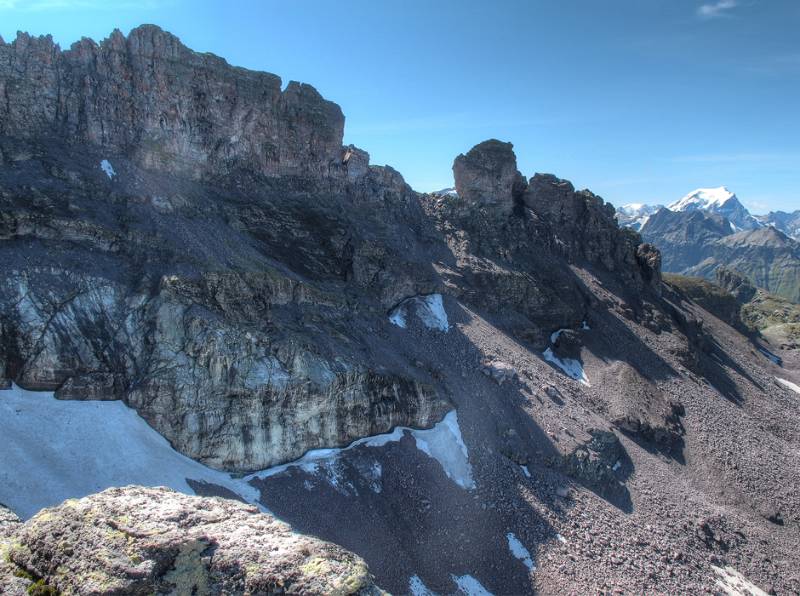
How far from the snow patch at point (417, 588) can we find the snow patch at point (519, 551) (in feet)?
24.4

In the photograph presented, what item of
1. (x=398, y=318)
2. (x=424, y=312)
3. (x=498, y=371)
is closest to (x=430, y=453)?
(x=498, y=371)

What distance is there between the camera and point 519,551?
121 feet

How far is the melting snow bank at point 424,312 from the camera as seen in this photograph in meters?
57.2

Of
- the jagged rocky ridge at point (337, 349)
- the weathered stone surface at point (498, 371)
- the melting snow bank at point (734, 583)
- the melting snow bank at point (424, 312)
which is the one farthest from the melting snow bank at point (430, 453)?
the melting snow bank at point (734, 583)

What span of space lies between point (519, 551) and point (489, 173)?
2271 inches

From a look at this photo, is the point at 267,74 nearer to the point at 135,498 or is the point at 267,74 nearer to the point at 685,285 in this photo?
the point at 135,498

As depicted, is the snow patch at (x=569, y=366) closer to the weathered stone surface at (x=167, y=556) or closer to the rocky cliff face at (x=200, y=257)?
the rocky cliff face at (x=200, y=257)

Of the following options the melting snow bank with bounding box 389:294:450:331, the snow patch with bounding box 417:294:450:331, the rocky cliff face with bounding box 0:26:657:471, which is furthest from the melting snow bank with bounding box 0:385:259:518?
the snow patch with bounding box 417:294:450:331

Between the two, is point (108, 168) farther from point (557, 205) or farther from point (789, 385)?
point (789, 385)

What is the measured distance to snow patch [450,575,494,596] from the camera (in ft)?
109

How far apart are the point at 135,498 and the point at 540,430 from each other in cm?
3988

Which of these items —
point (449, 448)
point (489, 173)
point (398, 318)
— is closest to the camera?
point (449, 448)


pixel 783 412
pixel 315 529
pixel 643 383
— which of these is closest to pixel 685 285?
pixel 783 412

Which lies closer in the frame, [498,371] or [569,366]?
[498,371]
